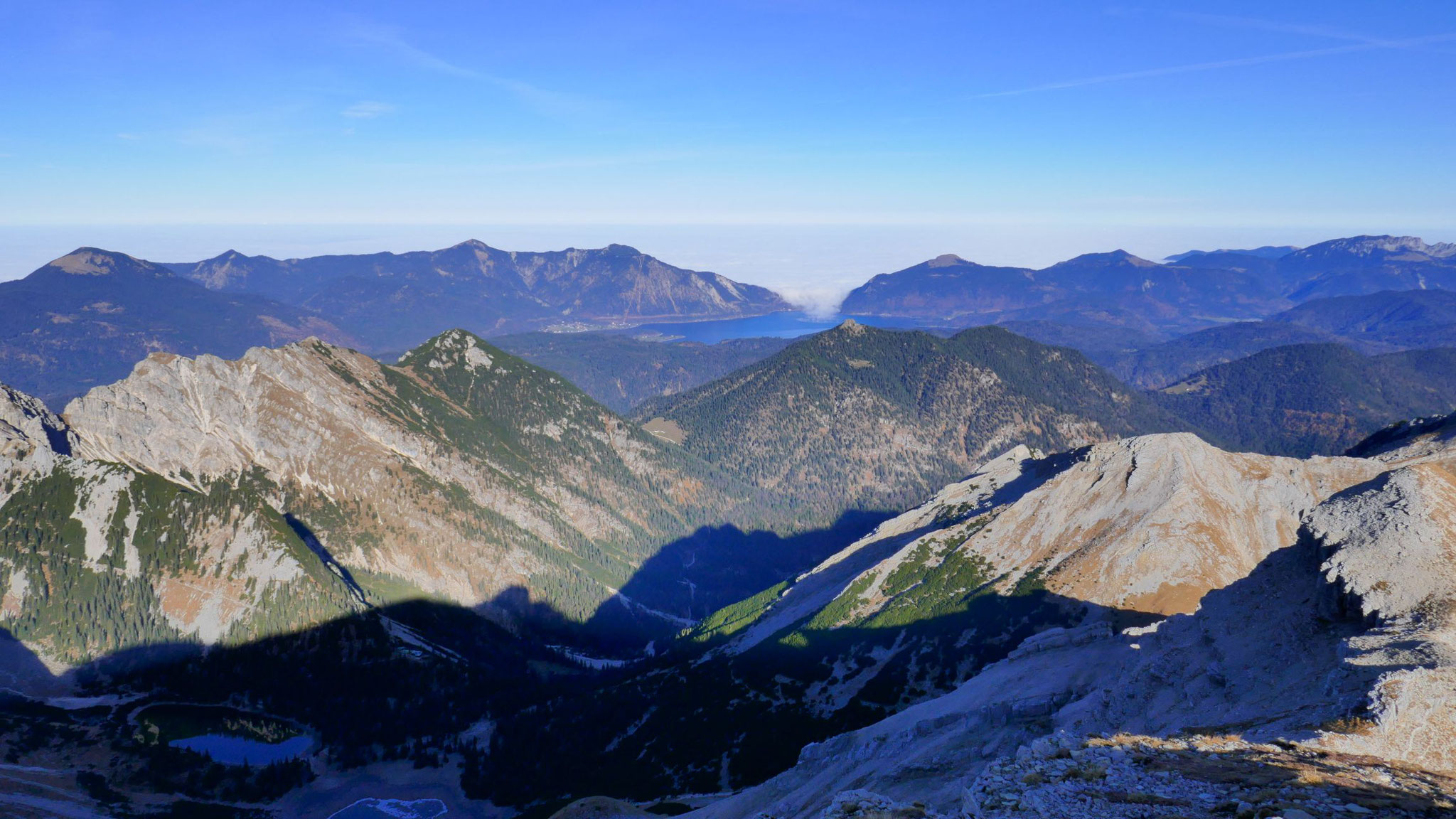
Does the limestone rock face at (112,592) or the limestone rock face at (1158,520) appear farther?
the limestone rock face at (112,592)

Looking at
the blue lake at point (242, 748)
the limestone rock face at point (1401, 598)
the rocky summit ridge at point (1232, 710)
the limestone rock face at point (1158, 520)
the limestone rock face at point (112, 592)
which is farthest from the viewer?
the limestone rock face at point (112, 592)

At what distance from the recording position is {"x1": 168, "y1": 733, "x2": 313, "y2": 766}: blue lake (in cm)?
16175

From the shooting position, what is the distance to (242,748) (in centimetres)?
16638

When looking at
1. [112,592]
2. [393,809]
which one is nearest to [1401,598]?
[393,809]

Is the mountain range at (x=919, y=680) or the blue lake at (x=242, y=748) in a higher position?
the mountain range at (x=919, y=680)

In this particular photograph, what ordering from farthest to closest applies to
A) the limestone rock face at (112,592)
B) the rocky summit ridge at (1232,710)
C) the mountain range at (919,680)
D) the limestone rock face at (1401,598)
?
the limestone rock face at (112,592) < the mountain range at (919,680) < the limestone rock face at (1401,598) < the rocky summit ridge at (1232,710)

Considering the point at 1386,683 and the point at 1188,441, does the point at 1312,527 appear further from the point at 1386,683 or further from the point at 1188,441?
the point at 1188,441

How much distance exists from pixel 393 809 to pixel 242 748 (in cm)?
4006

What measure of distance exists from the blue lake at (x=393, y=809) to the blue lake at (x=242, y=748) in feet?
74.7

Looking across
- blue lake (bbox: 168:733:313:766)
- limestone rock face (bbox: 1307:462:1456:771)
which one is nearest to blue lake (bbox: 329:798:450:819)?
blue lake (bbox: 168:733:313:766)

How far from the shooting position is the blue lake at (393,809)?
488 feet

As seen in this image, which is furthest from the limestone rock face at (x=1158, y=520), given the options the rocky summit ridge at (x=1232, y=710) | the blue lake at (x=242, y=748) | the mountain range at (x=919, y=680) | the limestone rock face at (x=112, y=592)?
the limestone rock face at (x=112, y=592)

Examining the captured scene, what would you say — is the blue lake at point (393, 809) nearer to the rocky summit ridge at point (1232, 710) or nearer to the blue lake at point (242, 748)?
the blue lake at point (242, 748)

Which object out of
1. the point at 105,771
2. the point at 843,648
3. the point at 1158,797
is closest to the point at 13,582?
the point at 105,771
